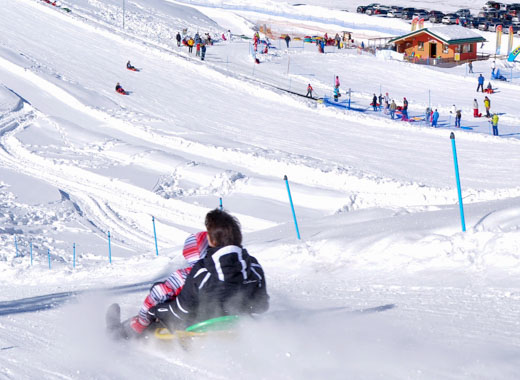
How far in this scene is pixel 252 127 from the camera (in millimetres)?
32406

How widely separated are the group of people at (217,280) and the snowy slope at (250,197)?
21 cm

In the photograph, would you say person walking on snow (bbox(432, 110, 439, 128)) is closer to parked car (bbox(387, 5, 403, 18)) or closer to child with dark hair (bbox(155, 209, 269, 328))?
child with dark hair (bbox(155, 209, 269, 328))

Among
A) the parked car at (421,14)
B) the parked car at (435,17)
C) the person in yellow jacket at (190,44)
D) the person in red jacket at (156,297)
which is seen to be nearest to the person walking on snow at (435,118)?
the person in yellow jacket at (190,44)

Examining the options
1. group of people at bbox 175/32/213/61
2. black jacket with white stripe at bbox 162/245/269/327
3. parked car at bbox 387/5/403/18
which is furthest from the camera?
parked car at bbox 387/5/403/18

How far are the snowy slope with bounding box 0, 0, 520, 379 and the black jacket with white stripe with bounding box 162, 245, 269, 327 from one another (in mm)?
198

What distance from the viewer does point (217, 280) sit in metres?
5.10

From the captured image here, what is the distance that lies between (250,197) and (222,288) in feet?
53.5

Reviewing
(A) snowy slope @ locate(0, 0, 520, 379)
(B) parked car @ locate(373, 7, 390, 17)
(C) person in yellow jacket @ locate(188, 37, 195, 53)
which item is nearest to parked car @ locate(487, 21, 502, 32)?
(B) parked car @ locate(373, 7, 390, 17)

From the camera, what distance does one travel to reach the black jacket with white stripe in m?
5.09

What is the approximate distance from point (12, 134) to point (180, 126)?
664 centimetres

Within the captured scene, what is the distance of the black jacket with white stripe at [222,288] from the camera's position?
5.09 metres

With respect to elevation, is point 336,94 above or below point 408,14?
below

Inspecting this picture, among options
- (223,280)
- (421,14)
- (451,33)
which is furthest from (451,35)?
(223,280)

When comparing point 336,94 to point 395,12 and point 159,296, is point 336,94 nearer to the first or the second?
point 159,296
